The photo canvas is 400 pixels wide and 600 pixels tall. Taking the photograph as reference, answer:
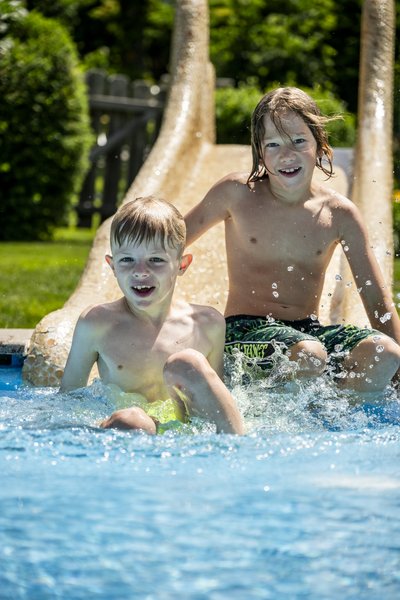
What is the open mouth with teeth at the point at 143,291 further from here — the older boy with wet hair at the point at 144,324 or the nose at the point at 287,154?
the nose at the point at 287,154

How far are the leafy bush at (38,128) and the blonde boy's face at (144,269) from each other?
6.77m

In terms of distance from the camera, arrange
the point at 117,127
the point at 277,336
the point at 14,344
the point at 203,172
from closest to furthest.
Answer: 1. the point at 277,336
2. the point at 14,344
3. the point at 203,172
4. the point at 117,127

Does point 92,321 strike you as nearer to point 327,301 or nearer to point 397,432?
point 397,432

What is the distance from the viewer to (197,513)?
92.6 inches

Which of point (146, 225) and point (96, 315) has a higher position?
point (146, 225)

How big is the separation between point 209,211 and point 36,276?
3.97 m

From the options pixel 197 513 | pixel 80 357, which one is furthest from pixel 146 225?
pixel 197 513

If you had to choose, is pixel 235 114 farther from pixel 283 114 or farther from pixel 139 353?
pixel 139 353

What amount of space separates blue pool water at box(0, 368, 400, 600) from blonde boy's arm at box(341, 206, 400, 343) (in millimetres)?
614

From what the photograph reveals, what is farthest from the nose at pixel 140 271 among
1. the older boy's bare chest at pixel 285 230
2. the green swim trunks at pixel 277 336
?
the older boy's bare chest at pixel 285 230

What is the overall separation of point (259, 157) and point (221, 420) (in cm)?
122

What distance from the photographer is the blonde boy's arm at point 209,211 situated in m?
3.84

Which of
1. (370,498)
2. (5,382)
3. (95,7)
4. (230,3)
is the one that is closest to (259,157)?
(5,382)

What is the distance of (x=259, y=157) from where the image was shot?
151 inches
